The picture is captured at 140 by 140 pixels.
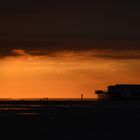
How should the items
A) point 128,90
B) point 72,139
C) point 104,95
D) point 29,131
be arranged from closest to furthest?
point 72,139
point 29,131
point 128,90
point 104,95

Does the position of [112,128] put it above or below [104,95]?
below

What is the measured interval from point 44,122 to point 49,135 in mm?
12243

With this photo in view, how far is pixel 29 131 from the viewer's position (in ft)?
158

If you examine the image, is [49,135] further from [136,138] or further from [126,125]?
[126,125]

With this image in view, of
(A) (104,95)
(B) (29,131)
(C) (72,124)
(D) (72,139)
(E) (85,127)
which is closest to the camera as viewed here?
(D) (72,139)

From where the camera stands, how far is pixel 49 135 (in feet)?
150

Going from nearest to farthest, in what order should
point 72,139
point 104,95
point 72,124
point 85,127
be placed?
point 72,139 < point 85,127 < point 72,124 < point 104,95

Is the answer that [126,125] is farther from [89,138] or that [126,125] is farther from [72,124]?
[89,138]

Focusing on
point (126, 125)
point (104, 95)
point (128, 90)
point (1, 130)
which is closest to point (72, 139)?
point (1, 130)

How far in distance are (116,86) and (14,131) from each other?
406 feet

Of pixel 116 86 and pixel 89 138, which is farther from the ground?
pixel 116 86

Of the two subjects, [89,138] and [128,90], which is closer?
[89,138]

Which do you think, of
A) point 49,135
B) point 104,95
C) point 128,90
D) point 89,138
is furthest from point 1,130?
point 104,95

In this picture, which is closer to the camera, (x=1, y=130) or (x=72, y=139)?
(x=72, y=139)
